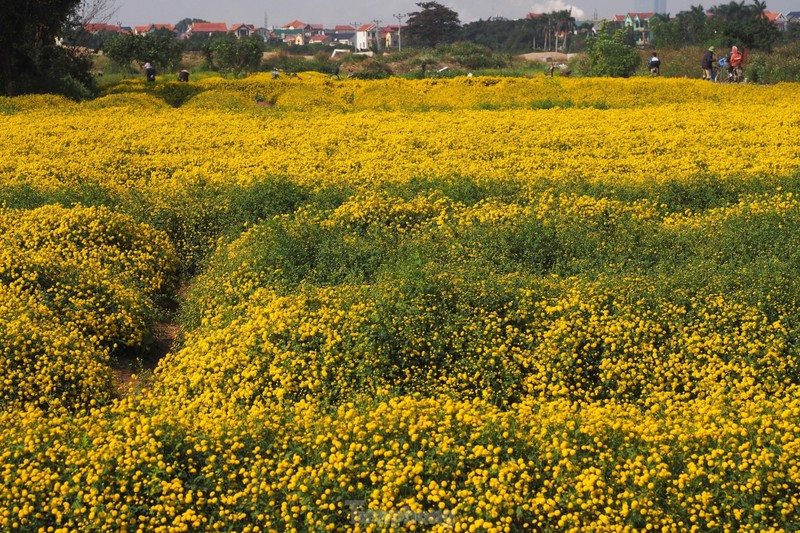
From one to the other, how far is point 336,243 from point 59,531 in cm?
541

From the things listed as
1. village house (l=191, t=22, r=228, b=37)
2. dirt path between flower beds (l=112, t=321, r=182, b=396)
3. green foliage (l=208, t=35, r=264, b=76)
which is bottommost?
dirt path between flower beds (l=112, t=321, r=182, b=396)

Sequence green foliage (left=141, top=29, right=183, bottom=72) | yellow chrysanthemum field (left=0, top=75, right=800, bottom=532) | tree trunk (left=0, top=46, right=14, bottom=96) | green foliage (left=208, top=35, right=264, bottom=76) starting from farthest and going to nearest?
1. green foliage (left=208, top=35, right=264, bottom=76)
2. green foliage (left=141, top=29, right=183, bottom=72)
3. tree trunk (left=0, top=46, right=14, bottom=96)
4. yellow chrysanthemum field (left=0, top=75, right=800, bottom=532)

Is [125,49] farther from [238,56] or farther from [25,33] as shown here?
[25,33]

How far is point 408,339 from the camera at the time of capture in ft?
23.1

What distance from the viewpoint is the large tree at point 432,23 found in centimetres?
9456

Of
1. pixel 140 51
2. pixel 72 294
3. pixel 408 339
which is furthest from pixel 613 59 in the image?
pixel 408 339

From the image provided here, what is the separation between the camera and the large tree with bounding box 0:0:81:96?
24.1 metres

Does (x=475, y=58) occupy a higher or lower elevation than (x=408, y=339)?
higher

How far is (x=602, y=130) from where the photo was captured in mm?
16844

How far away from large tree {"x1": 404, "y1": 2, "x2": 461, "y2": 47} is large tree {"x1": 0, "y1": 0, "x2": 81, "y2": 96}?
72.8 metres

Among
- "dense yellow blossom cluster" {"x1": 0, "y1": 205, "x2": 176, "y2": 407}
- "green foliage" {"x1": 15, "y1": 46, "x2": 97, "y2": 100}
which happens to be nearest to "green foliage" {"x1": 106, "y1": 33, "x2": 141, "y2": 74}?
"green foliage" {"x1": 15, "y1": 46, "x2": 97, "y2": 100}

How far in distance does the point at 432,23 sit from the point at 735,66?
7019 cm

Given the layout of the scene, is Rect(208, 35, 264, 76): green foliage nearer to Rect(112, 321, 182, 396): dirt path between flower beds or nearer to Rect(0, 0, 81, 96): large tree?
Rect(0, 0, 81, 96): large tree

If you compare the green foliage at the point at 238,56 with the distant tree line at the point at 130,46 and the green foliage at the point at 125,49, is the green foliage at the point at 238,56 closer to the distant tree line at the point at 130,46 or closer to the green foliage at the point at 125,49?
the distant tree line at the point at 130,46
